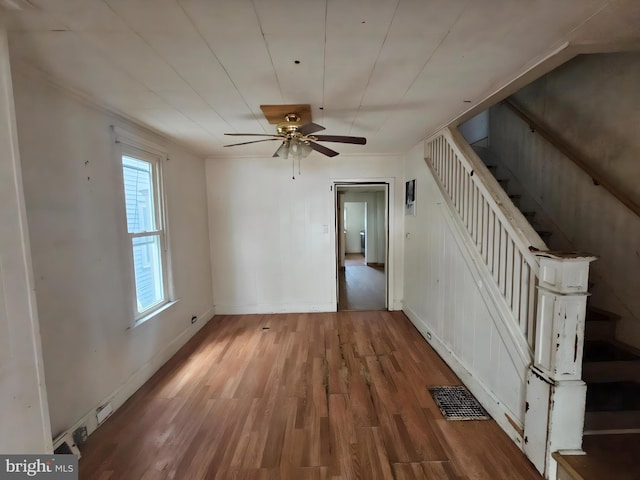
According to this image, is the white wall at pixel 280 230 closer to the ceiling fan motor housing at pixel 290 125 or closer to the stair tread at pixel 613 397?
the ceiling fan motor housing at pixel 290 125

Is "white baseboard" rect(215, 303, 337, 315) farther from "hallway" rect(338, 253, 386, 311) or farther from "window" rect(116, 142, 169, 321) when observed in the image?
"window" rect(116, 142, 169, 321)

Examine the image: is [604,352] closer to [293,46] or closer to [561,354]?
[561,354]

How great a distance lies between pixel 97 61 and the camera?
Result: 57.6 inches

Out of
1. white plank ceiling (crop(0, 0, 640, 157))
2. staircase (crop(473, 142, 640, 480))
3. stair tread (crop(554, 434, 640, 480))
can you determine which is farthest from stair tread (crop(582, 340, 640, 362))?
white plank ceiling (crop(0, 0, 640, 157))

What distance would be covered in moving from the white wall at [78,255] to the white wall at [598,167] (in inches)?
156

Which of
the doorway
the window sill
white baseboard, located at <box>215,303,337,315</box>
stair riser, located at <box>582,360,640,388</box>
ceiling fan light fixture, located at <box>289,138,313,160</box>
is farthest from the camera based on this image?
the doorway

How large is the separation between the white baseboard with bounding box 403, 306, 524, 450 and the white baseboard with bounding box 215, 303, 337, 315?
1.54 meters

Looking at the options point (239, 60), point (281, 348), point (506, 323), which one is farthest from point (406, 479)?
point (239, 60)

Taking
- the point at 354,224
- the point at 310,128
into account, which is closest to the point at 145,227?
the point at 310,128

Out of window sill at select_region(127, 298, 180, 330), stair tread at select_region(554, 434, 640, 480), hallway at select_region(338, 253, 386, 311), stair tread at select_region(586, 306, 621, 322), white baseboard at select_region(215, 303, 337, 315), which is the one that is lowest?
hallway at select_region(338, 253, 386, 311)

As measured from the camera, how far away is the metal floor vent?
1.97 meters

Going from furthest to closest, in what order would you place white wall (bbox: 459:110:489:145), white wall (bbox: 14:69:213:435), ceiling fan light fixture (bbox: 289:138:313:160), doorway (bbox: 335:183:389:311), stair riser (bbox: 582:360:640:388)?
doorway (bbox: 335:183:389:311) < white wall (bbox: 459:110:489:145) < ceiling fan light fixture (bbox: 289:138:313:160) < stair riser (bbox: 582:360:640:388) < white wall (bbox: 14:69:213:435)

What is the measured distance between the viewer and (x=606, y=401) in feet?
5.75

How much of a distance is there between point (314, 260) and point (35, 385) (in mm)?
3152
